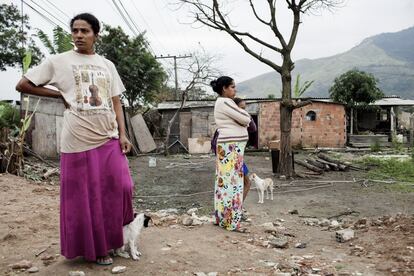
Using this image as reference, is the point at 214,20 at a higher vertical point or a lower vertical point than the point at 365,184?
higher

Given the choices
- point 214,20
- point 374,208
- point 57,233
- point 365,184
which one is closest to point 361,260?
point 57,233

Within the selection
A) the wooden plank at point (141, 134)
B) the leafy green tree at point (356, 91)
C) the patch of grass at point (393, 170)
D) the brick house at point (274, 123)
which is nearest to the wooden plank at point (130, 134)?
the wooden plank at point (141, 134)

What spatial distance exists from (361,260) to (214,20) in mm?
9206

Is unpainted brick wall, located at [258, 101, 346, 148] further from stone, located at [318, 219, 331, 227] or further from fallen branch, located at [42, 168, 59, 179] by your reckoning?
stone, located at [318, 219, 331, 227]

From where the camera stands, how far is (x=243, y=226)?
4.89 m

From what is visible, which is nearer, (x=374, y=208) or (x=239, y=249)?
(x=239, y=249)

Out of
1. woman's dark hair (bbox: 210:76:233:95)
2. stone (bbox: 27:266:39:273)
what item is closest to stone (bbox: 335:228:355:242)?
woman's dark hair (bbox: 210:76:233:95)

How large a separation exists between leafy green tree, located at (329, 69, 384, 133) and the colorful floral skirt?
2066 cm

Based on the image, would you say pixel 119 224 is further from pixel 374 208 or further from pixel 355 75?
pixel 355 75

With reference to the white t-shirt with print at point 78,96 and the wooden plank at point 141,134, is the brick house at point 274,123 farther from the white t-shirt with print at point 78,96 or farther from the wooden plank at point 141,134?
the white t-shirt with print at point 78,96

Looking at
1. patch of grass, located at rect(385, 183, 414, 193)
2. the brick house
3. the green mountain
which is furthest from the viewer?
the green mountain

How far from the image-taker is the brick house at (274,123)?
21125mm

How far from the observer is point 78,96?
2.85m

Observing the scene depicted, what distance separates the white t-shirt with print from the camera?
112 inches
